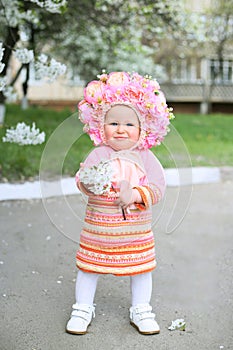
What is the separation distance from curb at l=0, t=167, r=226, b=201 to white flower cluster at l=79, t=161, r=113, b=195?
53 cm

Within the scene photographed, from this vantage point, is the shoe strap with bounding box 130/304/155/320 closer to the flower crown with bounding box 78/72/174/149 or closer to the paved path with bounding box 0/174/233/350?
the paved path with bounding box 0/174/233/350

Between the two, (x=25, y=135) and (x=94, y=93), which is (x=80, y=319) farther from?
(x=25, y=135)

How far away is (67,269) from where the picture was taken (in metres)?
4.83

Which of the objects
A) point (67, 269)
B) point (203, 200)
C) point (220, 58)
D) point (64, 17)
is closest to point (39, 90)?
point (220, 58)

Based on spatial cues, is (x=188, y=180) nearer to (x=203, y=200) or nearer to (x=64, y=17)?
(x=203, y=200)

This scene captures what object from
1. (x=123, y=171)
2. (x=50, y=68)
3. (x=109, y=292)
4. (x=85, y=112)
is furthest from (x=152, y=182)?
(x=50, y=68)

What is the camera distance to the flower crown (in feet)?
11.1

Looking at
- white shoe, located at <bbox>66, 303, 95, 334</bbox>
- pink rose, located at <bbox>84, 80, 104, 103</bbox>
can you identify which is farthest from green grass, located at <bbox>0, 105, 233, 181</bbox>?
white shoe, located at <bbox>66, 303, 95, 334</bbox>

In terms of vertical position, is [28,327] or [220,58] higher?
[28,327]

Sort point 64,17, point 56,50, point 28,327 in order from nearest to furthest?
point 28,327, point 64,17, point 56,50

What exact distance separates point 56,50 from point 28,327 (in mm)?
11654

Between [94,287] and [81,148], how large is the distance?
4402 mm

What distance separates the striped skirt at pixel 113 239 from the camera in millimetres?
3402

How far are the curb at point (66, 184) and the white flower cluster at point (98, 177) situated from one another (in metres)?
0.53
